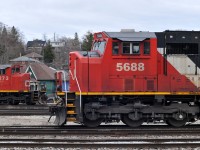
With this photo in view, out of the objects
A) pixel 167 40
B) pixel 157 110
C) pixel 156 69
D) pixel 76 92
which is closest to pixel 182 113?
pixel 157 110

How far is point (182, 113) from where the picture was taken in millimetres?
15938

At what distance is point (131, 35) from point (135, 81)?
1878mm

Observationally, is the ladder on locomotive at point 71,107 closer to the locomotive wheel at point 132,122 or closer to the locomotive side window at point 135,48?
the locomotive wheel at point 132,122

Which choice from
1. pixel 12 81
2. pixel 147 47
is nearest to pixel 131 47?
pixel 147 47

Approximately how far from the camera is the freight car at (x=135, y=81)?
15.7 meters

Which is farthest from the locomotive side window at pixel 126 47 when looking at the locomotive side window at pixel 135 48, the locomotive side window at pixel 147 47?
A: the locomotive side window at pixel 147 47

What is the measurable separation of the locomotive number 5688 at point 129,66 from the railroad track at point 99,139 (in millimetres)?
2768

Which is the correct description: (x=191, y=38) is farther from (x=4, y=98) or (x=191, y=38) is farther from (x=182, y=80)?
(x=4, y=98)

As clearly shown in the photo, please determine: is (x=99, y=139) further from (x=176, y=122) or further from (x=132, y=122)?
(x=176, y=122)

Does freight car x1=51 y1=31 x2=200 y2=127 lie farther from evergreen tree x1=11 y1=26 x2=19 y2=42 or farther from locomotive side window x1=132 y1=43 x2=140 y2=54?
evergreen tree x1=11 y1=26 x2=19 y2=42

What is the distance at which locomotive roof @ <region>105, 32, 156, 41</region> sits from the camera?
15.6 meters

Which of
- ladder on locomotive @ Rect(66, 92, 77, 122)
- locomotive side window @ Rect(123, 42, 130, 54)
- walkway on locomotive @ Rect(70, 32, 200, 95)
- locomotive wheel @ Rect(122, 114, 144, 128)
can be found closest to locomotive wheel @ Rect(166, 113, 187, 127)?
walkway on locomotive @ Rect(70, 32, 200, 95)

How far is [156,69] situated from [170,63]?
67 centimetres

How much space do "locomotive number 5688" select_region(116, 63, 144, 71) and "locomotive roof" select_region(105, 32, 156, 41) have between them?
40.4 inches
